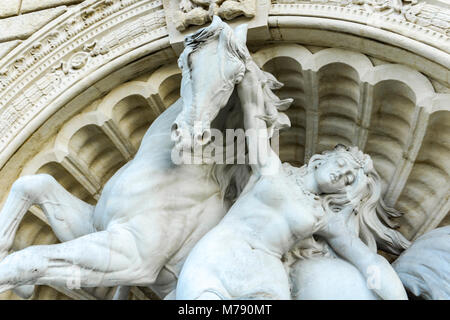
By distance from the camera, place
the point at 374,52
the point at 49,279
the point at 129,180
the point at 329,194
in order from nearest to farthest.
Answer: the point at 49,279 < the point at 129,180 < the point at 329,194 < the point at 374,52

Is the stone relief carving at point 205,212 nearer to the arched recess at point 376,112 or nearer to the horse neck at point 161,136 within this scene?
the horse neck at point 161,136

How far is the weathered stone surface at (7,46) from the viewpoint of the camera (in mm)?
4434

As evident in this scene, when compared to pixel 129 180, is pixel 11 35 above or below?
above

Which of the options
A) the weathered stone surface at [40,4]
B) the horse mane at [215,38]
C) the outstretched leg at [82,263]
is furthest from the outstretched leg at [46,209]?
the weathered stone surface at [40,4]

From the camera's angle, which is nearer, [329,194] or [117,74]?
[329,194]

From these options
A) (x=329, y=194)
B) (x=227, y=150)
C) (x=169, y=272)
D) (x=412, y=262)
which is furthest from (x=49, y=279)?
(x=412, y=262)

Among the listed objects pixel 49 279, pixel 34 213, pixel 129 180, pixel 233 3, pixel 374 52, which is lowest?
pixel 49 279

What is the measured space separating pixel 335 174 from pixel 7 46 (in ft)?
6.20

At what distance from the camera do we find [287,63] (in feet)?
14.0

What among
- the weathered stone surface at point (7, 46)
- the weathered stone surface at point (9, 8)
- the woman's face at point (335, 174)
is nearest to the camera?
the woman's face at point (335, 174)

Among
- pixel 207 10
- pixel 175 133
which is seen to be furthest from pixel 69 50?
pixel 175 133

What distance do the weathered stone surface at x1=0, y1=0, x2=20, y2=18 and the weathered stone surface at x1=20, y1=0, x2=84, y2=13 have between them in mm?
43

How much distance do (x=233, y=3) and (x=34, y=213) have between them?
1.41 metres

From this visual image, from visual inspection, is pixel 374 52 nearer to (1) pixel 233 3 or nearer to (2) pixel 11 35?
(1) pixel 233 3
